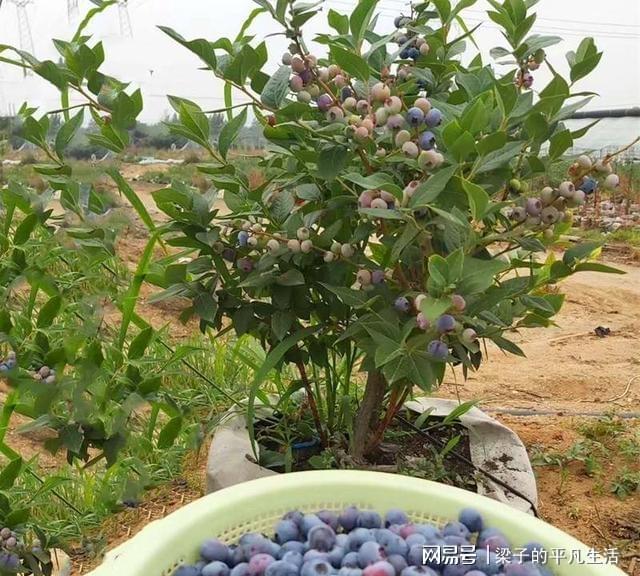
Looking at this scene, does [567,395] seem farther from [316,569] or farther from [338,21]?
[316,569]

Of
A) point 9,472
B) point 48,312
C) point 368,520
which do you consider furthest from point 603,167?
point 9,472

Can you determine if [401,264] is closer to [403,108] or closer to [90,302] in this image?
[403,108]

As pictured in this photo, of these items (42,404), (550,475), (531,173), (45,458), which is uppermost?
(531,173)

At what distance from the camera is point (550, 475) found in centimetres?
136

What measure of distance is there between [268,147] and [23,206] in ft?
1.16

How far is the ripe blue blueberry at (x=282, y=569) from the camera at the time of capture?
1.83ft

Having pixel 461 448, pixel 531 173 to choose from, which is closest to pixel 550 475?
pixel 461 448

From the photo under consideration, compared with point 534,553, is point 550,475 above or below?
below

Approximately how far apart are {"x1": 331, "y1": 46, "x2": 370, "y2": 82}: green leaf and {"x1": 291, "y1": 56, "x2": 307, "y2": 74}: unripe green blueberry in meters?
0.04

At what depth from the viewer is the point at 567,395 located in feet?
6.74

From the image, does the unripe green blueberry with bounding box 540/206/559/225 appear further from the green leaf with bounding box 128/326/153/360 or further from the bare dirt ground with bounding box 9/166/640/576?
the bare dirt ground with bounding box 9/166/640/576

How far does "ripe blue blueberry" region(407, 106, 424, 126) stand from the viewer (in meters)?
0.72

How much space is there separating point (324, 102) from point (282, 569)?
460 millimetres

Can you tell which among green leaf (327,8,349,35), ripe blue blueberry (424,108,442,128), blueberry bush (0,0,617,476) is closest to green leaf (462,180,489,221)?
blueberry bush (0,0,617,476)
